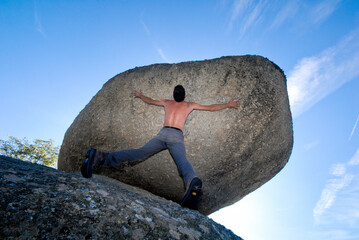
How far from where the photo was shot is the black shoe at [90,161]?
290cm

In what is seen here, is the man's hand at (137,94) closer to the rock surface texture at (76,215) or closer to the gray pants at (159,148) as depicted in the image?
the gray pants at (159,148)

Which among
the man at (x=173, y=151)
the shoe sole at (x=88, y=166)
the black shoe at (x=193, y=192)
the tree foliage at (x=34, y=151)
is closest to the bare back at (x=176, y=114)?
the man at (x=173, y=151)

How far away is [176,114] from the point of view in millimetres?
3459

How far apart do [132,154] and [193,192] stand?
1153 millimetres

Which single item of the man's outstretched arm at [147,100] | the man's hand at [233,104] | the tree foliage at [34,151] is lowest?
the tree foliage at [34,151]

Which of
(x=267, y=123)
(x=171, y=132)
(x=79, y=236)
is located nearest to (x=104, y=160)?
(x=171, y=132)

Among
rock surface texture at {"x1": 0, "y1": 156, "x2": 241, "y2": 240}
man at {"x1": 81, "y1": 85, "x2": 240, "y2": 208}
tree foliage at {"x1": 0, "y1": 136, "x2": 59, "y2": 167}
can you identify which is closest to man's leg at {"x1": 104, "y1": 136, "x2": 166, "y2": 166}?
man at {"x1": 81, "y1": 85, "x2": 240, "y2": 208}

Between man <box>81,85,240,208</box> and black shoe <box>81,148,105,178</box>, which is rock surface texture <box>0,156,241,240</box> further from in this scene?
black shoe <box>81,148,105,178</box>

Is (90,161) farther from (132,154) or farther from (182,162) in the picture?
(182,162)

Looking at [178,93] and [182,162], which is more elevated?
[178,93]

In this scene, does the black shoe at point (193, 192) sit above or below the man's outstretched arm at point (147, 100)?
below

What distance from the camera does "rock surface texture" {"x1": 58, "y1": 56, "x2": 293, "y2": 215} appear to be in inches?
160

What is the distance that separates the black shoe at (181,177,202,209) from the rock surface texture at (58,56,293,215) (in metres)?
1.47

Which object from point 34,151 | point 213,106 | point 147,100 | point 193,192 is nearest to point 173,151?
point 193,192
